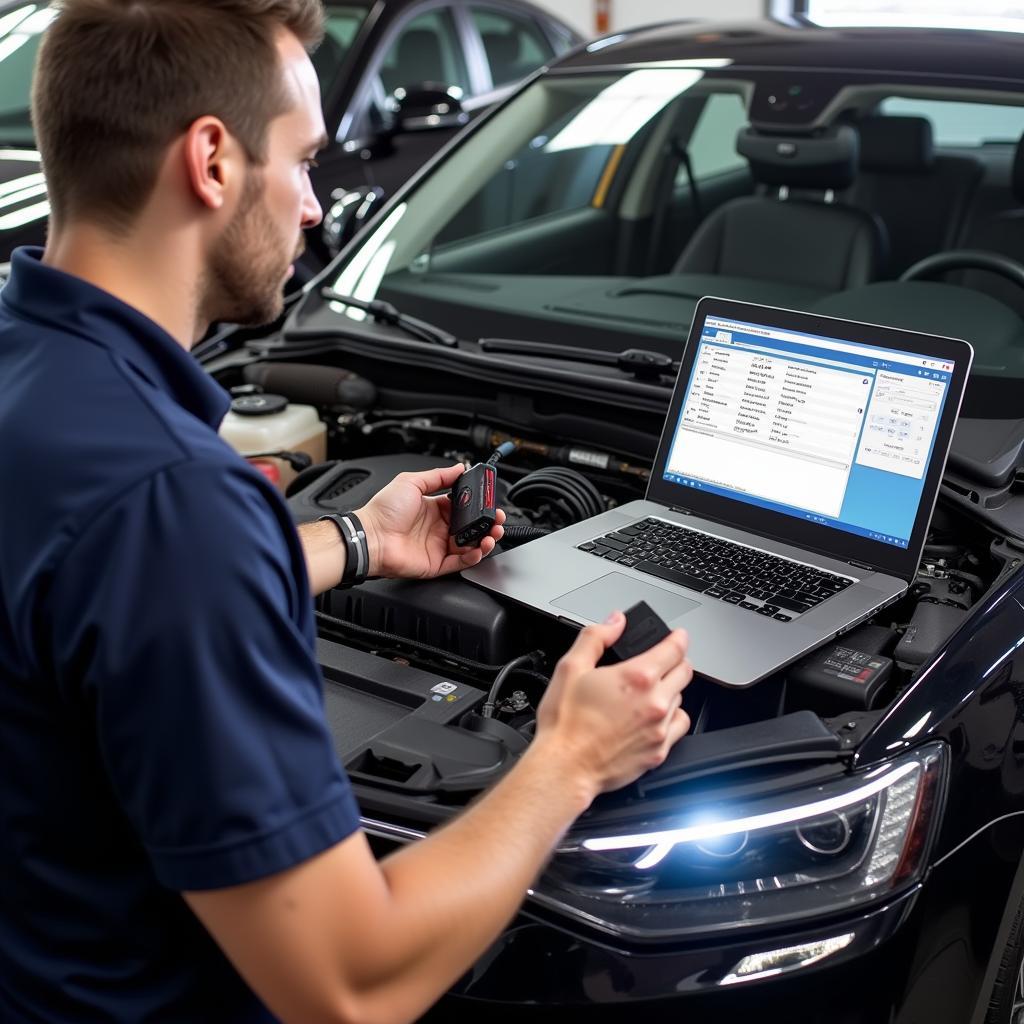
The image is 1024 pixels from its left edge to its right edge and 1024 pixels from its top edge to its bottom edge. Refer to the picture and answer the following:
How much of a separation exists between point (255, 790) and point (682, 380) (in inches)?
46.5

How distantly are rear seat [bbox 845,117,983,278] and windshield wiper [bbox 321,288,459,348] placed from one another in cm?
191

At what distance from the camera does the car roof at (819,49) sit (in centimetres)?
241

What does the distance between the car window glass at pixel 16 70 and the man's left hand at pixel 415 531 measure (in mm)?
2676

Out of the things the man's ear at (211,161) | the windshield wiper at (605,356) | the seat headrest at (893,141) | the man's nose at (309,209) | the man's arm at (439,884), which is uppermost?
the man's ear at (211,161)

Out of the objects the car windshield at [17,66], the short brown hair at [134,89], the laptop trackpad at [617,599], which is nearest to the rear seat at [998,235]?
the laptop trackpad at [617,599]

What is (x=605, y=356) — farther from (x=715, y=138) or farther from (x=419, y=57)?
(x=419, y=57)

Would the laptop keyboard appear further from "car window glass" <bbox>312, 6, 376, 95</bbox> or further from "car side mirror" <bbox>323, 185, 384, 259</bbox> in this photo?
→ "car window glass" <bbox>312, 6, 376, 95</bbox>

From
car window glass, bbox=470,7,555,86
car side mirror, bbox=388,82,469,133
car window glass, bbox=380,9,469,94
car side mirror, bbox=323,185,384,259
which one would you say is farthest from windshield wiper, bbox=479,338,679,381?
car window glass, bbox=470,7,555,86

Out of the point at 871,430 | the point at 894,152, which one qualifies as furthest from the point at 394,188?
the point at 871,430

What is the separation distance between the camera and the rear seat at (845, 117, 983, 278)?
3787mm

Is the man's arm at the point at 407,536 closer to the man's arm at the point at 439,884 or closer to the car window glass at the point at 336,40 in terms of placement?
the man's arm at the point at 439,884

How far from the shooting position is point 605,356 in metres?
2.23

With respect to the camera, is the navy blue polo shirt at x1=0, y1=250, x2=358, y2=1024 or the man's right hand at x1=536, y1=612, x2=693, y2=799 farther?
the man's right hand at x1=536, y1=612, x2=693, y2=799

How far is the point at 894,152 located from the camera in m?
3.80
